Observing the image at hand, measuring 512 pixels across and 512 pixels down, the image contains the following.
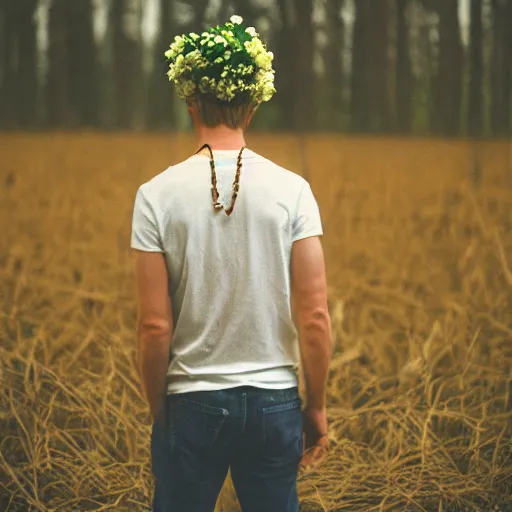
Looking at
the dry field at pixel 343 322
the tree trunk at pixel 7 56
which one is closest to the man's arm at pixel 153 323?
the dry field at pixel 343 322

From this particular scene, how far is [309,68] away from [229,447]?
283cm

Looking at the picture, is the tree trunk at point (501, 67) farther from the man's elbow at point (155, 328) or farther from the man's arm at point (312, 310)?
the man's elbow at point (155, 328)

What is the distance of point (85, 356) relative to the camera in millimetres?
2535

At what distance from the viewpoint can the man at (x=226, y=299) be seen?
1.31m

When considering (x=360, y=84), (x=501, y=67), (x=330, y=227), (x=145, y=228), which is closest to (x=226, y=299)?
(x=145, y=228)

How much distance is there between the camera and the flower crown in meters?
1.35

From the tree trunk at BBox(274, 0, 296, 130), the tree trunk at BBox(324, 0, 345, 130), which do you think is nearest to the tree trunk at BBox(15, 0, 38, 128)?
the tree trunk at BBox(274, 0, 296, 130)

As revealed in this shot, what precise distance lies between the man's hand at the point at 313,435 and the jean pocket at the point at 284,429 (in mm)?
53

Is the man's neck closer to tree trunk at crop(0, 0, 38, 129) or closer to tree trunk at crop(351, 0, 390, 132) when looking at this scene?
tree trunk at crop(0, 0, 38, 129)

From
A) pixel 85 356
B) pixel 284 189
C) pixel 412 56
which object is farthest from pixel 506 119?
pixel 284 189

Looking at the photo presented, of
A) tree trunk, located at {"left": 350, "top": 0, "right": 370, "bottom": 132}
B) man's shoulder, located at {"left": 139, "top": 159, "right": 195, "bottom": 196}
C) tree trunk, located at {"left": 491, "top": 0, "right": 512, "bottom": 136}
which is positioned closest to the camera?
man's shoulder, located at {"left": 139, "top": 159, "right": 195, "bottom": 196}

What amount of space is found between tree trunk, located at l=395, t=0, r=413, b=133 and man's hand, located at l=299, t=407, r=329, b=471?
107 inches

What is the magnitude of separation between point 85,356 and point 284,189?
4.57 ft

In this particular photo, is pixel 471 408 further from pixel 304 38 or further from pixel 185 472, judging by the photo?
pixel 304 38
